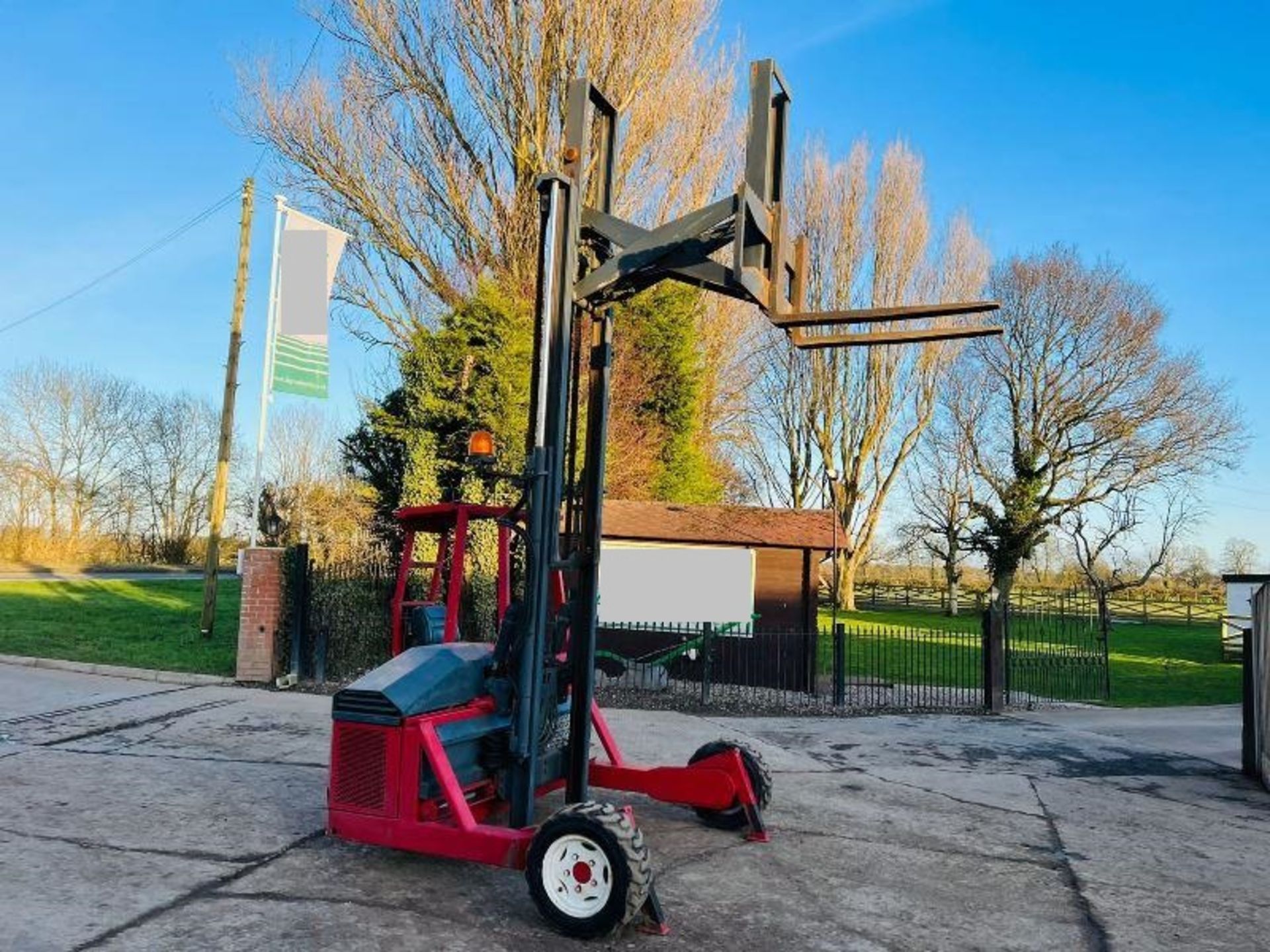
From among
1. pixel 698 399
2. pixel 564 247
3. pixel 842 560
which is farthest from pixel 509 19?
pixel 842 560

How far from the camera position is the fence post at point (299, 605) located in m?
12.3

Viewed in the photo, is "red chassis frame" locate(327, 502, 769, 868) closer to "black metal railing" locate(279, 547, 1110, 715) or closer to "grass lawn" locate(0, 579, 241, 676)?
"black metal railing" locate(279, 547, 1110, 715)

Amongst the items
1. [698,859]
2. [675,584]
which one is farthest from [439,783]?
[675,584]

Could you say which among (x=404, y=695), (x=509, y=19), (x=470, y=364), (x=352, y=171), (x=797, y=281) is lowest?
(x=404, y=695)

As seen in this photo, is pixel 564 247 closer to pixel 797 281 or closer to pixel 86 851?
pixel 797 281

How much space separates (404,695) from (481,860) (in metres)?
0.88

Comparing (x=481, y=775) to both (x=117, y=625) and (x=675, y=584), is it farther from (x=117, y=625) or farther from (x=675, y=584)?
(x=117, y=625)

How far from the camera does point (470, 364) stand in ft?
48.9

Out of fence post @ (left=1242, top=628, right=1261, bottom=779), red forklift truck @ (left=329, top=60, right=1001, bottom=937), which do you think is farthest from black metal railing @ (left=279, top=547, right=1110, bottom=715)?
red forklift truck @ (left=329, top=60, right=1001, bottom=937)

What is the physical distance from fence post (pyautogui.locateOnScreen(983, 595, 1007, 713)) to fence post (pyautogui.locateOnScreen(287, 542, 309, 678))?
9.07m

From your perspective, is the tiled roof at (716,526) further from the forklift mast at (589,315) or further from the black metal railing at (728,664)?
the forklift mast at (589,315)

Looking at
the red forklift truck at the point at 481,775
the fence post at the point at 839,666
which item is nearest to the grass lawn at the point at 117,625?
the fence post at the point at 839,666

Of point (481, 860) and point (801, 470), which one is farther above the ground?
point (801, 470)

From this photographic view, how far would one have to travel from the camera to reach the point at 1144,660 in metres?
23.3
